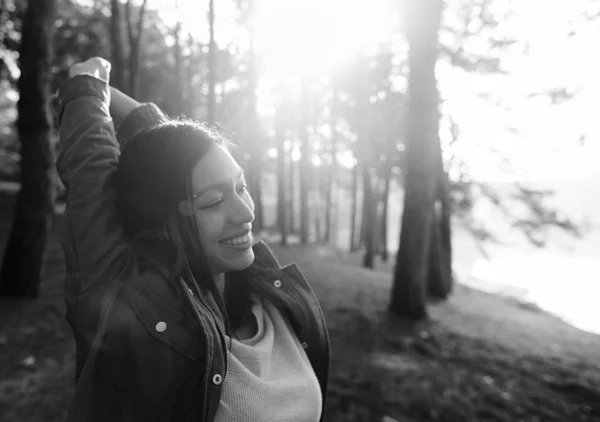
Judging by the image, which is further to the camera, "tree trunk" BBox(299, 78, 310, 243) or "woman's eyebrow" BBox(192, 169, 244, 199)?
"tree trunk" BBox(299, 78, 310, 243)

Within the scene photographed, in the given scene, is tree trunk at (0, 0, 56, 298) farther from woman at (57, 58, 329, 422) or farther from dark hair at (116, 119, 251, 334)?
dark hair at (116, 119, 251, 334)

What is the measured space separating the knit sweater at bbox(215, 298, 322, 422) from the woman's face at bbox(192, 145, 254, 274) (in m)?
0.30

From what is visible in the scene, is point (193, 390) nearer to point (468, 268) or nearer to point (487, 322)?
point (487, 322)

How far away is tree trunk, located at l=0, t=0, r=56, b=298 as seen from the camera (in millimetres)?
6383

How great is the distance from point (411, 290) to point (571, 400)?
307 cm

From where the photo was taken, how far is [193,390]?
4.27 feet

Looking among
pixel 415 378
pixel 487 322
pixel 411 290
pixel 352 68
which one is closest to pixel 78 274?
pixel 415 378

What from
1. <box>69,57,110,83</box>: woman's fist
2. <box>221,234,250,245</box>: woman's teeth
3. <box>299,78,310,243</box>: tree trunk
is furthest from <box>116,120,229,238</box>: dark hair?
<box>299,78,310,243</box>: tree trunk

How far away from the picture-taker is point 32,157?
21.4 feet

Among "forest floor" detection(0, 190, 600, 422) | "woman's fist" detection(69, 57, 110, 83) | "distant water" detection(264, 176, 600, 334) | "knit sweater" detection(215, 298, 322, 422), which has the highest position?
"woman's fist" detection(69, 57, 110, 83)

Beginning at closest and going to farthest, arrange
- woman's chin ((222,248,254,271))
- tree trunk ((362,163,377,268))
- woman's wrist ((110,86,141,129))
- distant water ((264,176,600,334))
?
1. woman's chin ((222,248,254,271))
2. woman's wrist ((110,86,141,129))
3. distant water ((264,176,600,334))
4. tree trunk ((362,163,377,268))

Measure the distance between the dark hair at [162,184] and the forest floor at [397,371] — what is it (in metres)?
3.27

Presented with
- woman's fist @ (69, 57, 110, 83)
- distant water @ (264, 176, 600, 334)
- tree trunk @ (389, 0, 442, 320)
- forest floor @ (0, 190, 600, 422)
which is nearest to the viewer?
woman's fist @ (69, 57, 110, 83)

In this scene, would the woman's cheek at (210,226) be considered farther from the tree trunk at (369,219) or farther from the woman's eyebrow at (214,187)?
the tree trunk at (369,219)
